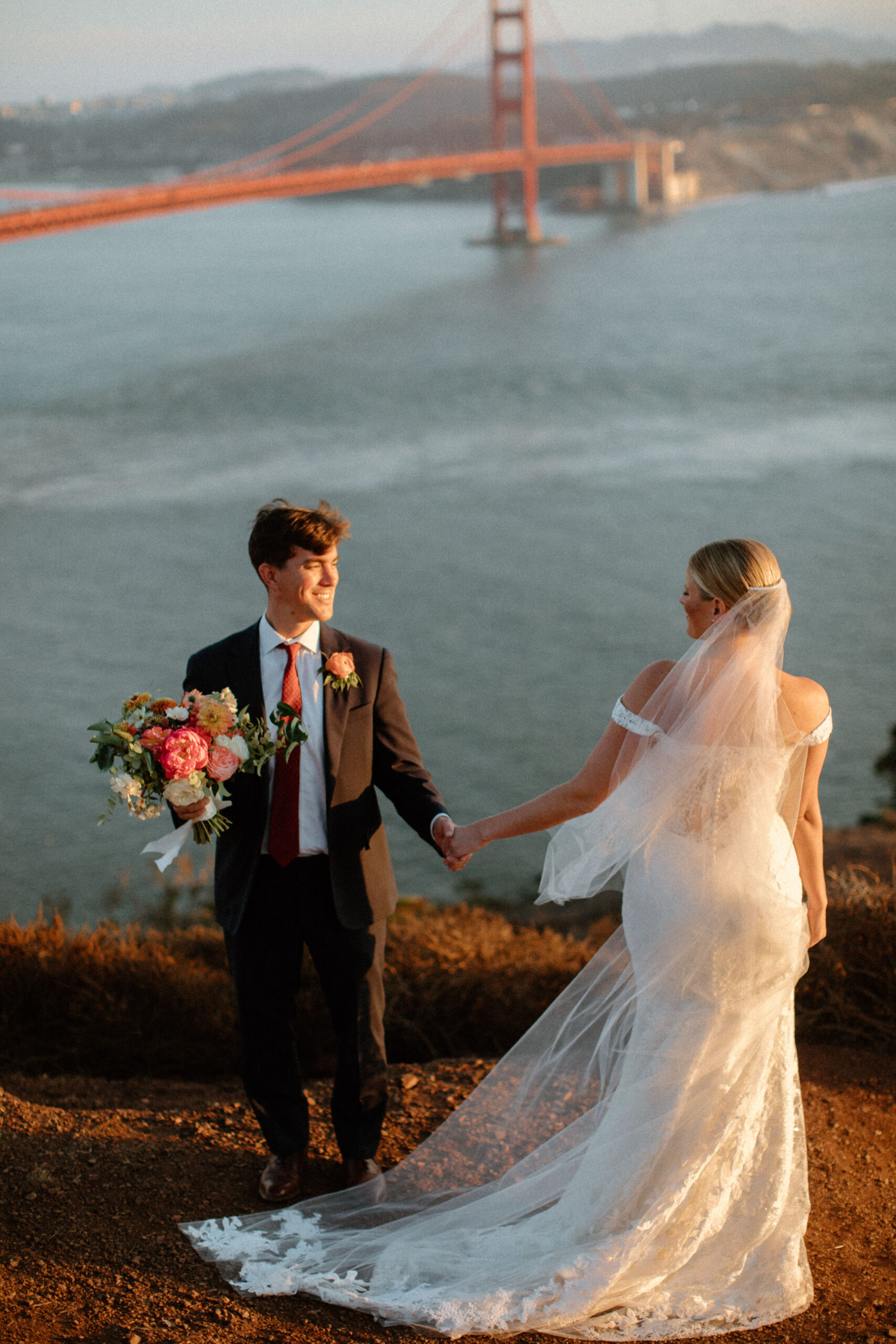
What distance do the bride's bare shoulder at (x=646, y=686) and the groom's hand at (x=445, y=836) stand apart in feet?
2.02

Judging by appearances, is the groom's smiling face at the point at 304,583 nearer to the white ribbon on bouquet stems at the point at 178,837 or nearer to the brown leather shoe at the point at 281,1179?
the white ribbon on bouquet stems at the point at 178,837

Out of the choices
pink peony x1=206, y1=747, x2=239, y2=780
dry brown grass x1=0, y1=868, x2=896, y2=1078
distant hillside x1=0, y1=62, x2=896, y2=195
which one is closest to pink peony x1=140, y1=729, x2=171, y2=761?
pink peony x1=206, y1=747, x2=239, y2=780

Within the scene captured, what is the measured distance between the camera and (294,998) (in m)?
2.92

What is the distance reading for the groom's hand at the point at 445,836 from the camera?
294 cm

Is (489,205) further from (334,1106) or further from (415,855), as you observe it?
(334,1106)

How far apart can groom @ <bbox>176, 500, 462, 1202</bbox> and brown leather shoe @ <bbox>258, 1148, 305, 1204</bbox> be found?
0.18 metres

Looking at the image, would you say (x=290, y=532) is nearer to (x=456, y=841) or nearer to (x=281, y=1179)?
(x=456, y=841)

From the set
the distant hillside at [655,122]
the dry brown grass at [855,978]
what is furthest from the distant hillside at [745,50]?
the dry brown grass at [855,978]

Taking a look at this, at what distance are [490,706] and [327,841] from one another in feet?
48.9

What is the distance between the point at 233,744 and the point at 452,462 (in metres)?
31.0

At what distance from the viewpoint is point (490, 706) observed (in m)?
17.7

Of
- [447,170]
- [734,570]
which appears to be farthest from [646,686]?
[447,170]

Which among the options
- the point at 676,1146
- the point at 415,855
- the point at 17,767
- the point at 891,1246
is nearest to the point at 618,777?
the point at 676,1146

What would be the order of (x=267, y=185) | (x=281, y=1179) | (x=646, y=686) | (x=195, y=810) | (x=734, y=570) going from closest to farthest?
(x=734, y=570) < (x=646, y=686) < (x=195, y=810) < (x=281, y=1179) < (x=267, y=185)
